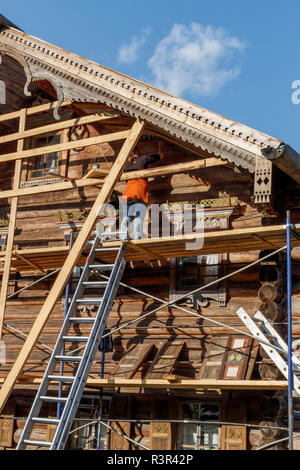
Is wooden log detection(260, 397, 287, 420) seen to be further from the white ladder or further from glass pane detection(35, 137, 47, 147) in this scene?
glass pane detection(35, 137, 47, 147)

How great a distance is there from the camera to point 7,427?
41.7 ft

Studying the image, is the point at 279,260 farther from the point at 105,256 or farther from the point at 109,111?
the point at 109,111

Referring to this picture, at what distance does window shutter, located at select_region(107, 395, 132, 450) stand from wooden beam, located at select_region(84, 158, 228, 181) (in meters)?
3.93

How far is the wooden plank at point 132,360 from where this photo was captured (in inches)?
444

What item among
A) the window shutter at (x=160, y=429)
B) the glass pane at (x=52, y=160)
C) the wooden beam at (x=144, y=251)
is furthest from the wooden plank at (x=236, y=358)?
the glass pane at (x=52, y=160)

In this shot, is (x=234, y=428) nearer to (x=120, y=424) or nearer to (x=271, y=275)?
(x=120, y=424)

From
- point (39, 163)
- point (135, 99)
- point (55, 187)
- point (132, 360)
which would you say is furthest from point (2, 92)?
point (132, 360)

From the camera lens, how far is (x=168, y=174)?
12.7 m

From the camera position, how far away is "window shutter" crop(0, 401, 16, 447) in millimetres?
12664

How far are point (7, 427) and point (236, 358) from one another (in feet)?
15.7

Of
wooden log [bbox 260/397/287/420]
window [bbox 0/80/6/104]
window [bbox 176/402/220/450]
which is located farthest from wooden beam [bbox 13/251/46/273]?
wooden log [bbox 260/397/287/420]

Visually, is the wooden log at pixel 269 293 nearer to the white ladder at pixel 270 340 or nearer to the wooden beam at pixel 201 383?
the white ladder at pixel 270 340

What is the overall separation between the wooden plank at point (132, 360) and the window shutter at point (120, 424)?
0.64 m

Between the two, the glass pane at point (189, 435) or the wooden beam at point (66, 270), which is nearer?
the wooden beam at point (66, 270)
